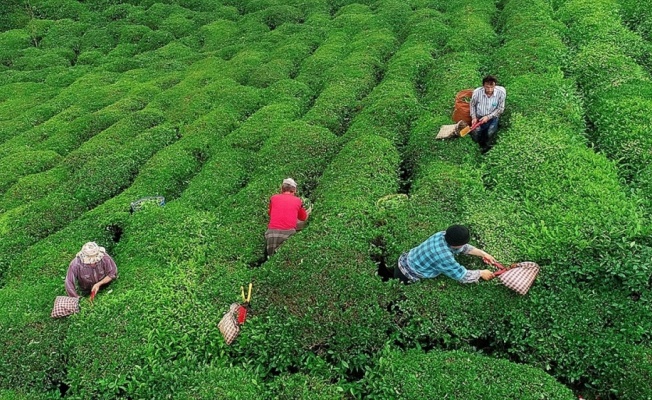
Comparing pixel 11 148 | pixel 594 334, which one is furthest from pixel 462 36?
pixel 11 148

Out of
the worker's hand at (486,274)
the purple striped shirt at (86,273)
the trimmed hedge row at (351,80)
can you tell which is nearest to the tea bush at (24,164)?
the purple striped shirt at (86,273)

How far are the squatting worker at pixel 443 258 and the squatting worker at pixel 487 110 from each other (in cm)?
569

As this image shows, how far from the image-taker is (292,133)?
730 inches

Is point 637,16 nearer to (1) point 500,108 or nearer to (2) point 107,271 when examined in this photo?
(1) point 500,108

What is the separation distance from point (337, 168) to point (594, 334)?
334 inches

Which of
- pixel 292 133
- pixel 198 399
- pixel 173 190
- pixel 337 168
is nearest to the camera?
pixel 198 399

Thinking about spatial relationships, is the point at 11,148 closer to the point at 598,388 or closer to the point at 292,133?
the point at 292,133

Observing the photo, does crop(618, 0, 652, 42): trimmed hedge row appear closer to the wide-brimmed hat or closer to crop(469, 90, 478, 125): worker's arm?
crop(469, 90, 478, 125): worker's arm

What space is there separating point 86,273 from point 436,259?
322 inches

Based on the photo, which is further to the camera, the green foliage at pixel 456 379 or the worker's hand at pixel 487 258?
the worker's hand at pixel 487 258

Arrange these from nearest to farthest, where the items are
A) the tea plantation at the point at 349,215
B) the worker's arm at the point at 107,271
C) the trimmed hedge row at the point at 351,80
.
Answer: the tea plantation at the point at 349,215 → the worker's arm at the point at 107,271 → the trimmed hedge row at the point at 351,80

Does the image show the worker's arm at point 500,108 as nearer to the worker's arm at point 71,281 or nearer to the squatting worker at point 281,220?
the squatting worker at point 281,220

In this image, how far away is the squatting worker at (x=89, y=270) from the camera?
1224 centimetres

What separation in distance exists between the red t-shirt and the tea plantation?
581 millimetres
